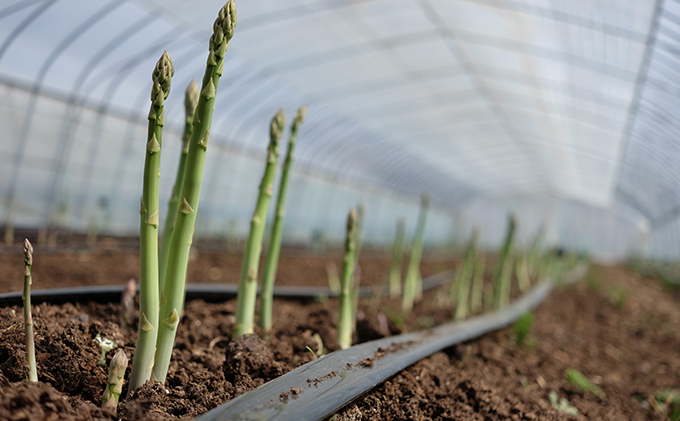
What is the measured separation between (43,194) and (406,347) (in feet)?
25.5

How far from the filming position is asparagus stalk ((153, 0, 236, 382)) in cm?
139

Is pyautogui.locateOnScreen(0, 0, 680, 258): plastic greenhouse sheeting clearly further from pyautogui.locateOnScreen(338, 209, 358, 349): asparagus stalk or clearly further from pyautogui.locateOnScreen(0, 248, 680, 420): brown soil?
pyautogui.locateOnScreen(338, 209, 358, 349): asparagus stalk

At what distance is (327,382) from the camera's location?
4.91ft

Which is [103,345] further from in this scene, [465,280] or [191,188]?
[465,280]

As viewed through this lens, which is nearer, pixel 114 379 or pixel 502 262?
pixel 114 379

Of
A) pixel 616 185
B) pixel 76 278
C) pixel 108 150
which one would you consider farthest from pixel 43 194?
pixel 616 185

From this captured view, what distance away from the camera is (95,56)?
7840 millimetres

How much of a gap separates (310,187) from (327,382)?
14515 mm

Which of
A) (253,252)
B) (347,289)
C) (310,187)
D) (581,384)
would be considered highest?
(310,187)

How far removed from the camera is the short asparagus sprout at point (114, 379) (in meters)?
1.27

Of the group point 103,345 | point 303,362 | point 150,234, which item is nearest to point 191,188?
point 150,234

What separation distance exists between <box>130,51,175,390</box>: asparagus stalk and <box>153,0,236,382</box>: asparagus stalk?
6cm

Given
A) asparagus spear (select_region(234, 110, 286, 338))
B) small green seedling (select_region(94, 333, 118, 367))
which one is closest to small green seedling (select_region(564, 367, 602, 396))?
asparagus spear (select_region(234, 110, 286, 338))

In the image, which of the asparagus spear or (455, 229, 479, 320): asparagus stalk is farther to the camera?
(455, 229, 479, 320): asparagus stalk
